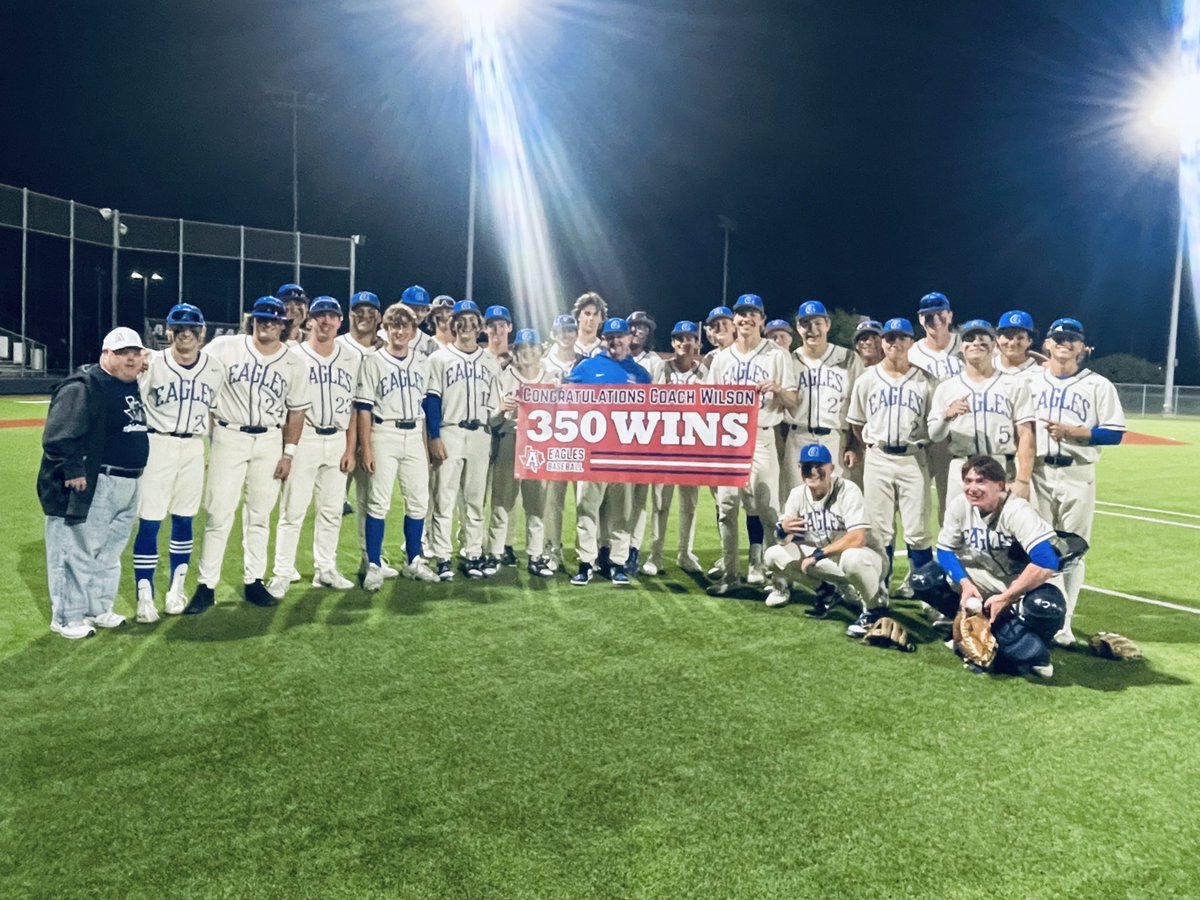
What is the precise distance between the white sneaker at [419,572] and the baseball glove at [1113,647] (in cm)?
435

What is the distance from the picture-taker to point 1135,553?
26.4 ft

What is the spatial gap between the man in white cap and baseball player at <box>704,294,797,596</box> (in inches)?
152

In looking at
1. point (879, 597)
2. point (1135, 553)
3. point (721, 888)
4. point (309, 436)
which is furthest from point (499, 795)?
point (1135, 553)

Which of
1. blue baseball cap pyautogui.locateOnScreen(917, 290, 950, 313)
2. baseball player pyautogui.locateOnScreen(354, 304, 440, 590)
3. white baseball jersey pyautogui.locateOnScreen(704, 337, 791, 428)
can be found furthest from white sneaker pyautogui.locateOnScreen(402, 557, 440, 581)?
blue baseball cap pyautogui.locateOnScreen(917, 290, 950, 313)

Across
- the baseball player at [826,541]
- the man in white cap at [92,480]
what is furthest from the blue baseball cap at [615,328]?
the man in white cap at [92,480]

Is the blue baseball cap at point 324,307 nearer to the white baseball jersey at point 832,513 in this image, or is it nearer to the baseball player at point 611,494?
the baseball player at point 611,494

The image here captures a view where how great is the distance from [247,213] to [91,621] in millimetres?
40549

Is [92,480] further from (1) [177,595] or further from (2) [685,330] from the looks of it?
(2) [685,330]

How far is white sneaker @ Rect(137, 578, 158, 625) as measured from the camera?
17.3 feet

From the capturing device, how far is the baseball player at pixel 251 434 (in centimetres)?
562

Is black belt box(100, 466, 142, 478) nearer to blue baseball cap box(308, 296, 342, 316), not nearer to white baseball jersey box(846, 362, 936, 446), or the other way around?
blue baseball cap box(308, 296, 342, 316)

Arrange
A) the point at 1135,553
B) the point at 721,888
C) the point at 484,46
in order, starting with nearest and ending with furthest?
the point at 721,888, the point at 1135,553, the point at 484,46

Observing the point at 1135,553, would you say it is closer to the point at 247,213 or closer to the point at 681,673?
the point at 681,673

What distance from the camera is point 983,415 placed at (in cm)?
563
